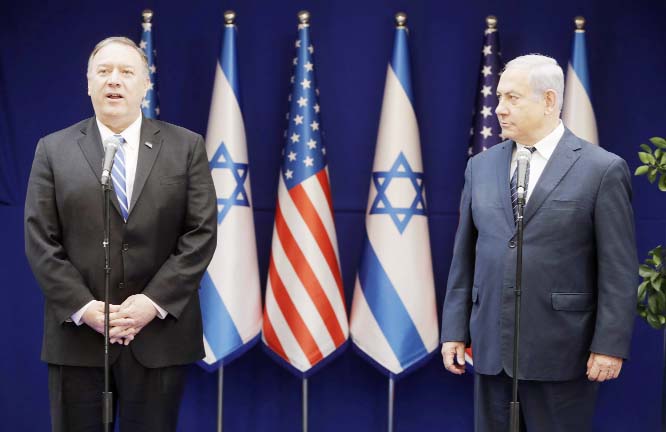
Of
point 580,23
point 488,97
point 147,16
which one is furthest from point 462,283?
point 147,16

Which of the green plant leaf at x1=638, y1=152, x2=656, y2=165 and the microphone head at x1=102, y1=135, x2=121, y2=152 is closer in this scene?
the microphone head at x1=102, y1=135, x2=121, y2=152

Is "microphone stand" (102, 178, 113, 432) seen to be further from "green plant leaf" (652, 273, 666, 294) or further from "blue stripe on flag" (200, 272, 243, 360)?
"green plant leaf" (652, 273, 666, 294)

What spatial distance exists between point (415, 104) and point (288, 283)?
1.12m

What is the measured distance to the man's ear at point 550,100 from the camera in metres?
2.89

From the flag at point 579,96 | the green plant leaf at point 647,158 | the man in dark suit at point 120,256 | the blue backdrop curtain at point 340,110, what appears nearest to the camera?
the man in dark suit at point 120,256

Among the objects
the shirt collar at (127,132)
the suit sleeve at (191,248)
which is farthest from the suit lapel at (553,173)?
the shirt collar at (127,132)

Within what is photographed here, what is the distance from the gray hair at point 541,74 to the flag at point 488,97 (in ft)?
4.52

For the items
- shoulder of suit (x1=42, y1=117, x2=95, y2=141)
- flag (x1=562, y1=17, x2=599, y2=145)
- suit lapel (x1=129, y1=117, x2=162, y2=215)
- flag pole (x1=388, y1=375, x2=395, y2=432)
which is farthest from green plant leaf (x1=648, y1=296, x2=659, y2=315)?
shoulder of suit (x1=42, y1=117, x2=95, y2=141)

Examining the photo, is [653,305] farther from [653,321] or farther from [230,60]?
[230,60]

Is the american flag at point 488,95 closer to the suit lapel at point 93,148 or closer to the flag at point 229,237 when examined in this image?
the flag at point 229,237

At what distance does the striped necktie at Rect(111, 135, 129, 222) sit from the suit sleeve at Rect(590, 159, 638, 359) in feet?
4.77

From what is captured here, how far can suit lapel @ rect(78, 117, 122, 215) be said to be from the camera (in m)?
2.92

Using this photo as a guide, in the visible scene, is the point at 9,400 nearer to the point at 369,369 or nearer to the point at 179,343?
the point at 369,369

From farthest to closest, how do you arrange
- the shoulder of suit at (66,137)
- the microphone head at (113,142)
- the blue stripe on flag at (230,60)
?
the blue stripe on flag at (230,60) → the shoulder of suit at (66,137) → the microphone head at (113,142)
